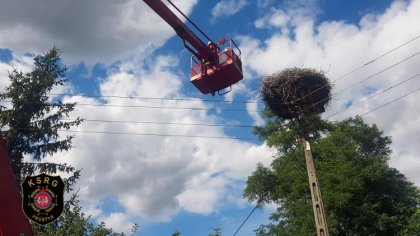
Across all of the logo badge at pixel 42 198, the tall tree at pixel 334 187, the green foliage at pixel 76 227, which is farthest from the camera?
the tall tree at pixel 334 187

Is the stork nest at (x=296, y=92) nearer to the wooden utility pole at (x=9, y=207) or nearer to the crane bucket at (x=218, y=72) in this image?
the crane bucket at (x=218, y=72)

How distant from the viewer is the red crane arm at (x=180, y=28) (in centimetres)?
1562

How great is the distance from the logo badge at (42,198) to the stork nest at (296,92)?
1202 centimetres

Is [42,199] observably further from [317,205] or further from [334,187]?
[334,187]

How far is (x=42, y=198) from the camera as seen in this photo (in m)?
5.45

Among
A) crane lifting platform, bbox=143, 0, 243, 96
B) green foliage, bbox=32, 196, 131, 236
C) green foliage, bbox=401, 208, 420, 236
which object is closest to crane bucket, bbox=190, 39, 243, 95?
crane lifting platform, bbox=143, 0, 243, 96

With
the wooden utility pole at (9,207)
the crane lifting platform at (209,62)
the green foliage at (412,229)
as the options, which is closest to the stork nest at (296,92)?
the crane lifting platform at (209,62)

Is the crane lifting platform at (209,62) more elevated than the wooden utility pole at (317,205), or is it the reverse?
the crane lifting platform at (209,62)

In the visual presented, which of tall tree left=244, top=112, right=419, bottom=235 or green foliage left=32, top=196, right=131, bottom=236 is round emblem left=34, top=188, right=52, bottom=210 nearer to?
green foliage left=32, top=196, right=131, bottom=236

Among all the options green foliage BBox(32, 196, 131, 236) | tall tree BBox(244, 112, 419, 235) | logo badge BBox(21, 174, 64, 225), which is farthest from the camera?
tall tree BBox(244, 112, 419, 235)

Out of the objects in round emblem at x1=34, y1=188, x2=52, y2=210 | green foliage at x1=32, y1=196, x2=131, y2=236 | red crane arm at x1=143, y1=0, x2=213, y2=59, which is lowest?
round emblem at x1=34, y1=188, x2=52, y2=210

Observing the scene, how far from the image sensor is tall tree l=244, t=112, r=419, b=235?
23.6m

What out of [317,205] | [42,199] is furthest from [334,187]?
[42,199]

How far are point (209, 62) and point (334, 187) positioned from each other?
441 inches
